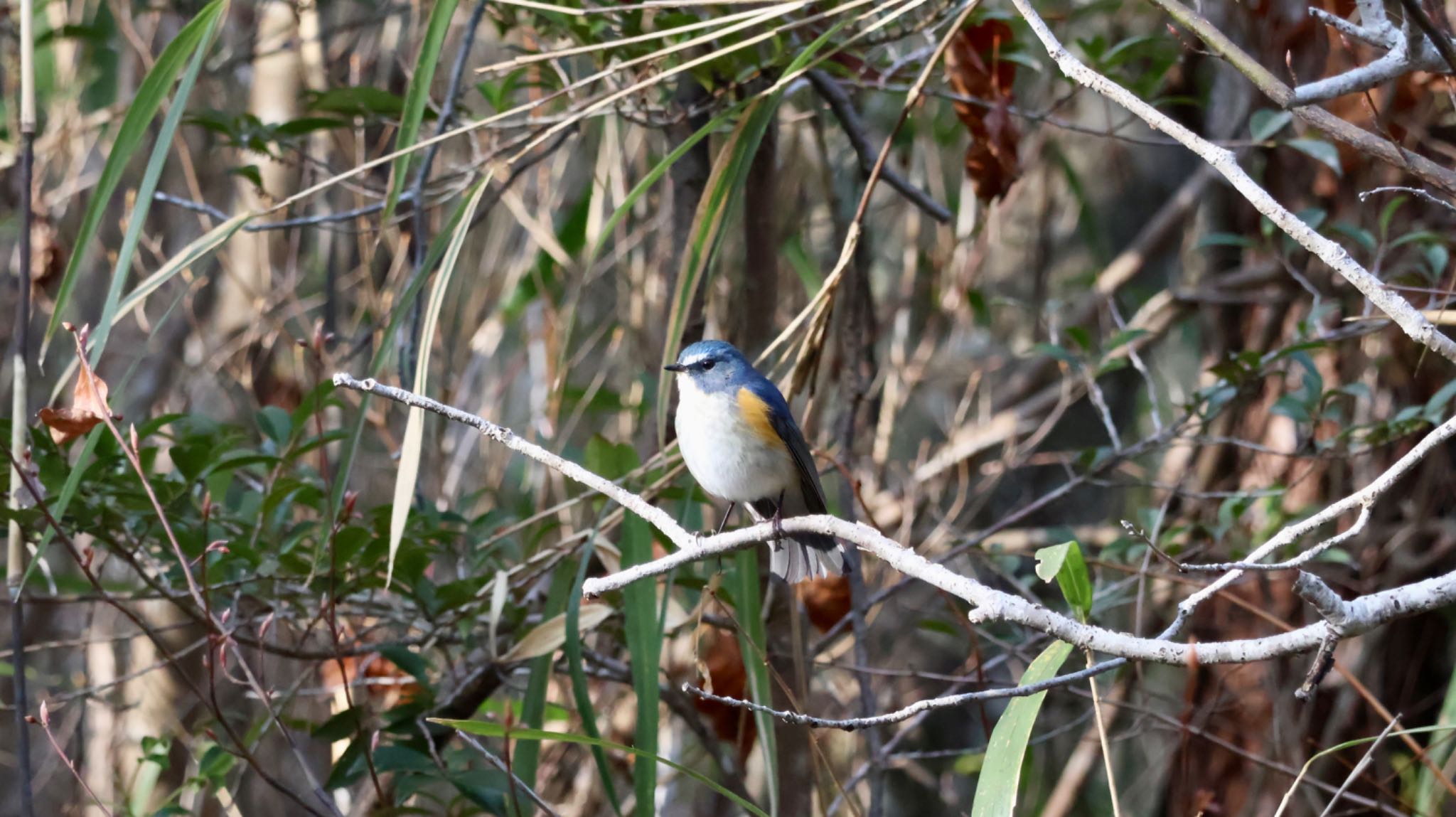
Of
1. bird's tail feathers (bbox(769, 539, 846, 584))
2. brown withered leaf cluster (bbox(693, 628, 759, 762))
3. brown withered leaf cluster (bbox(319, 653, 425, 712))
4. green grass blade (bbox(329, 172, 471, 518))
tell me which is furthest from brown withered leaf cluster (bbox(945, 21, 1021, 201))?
brown withered leaf cluster (bbox(319, 653, 425, 712))

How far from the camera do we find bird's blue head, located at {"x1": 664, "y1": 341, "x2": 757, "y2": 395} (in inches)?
132

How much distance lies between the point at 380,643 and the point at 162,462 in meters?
2.39

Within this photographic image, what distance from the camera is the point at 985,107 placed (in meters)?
3.42

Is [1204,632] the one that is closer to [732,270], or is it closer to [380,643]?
[732,270]

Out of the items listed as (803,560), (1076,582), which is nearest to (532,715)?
(803,560)

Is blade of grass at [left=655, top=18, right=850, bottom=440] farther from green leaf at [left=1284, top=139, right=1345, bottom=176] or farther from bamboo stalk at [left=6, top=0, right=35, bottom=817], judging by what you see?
green leaf at [left=1284, top=139, right=1345, bottom=176]

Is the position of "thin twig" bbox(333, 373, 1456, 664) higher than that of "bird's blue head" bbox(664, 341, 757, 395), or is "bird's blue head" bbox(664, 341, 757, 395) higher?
"thin twig" bbox(333, 373, 1456, 664)

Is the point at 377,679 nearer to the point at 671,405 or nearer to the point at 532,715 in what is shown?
the point at 532,715

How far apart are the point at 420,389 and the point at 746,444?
1152mm

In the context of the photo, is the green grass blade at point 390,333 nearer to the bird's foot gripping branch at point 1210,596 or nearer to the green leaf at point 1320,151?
the bird's foot gripping branch at point 1210,596

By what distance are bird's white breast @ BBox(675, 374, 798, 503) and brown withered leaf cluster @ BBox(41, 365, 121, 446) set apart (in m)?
1.32

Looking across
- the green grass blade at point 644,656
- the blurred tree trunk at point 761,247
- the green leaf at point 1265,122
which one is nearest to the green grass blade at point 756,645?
the green grass blade at point 644,656

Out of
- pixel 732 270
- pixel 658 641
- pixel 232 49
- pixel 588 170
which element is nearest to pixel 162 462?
pixel 232 49

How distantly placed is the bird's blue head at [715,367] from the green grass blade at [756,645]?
0.54 m
